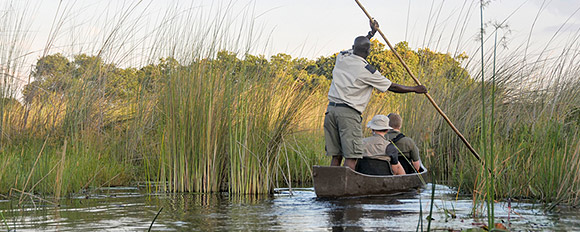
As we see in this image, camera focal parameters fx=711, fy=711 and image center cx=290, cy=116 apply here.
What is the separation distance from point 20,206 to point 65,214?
903 millimetres

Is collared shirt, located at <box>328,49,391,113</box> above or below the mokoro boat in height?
above

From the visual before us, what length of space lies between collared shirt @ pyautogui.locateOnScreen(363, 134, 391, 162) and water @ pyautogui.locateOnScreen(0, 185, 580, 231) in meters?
0.86

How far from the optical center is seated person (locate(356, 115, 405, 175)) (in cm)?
968

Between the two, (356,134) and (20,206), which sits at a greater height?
(356,134)

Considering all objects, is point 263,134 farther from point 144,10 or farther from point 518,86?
point 518,86

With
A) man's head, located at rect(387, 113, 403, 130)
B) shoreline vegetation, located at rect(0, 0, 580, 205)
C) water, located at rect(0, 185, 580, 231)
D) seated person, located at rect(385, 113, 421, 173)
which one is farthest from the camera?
man's head, located at rect(387, 113, 403, 130)

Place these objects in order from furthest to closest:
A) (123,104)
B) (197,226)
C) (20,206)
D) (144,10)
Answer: (123,104) < (144,10) < (20,206) < (197,226)

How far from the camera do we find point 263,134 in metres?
9.02

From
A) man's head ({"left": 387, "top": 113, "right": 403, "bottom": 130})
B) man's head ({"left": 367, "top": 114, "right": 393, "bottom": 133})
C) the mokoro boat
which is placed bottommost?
the mokoro boat

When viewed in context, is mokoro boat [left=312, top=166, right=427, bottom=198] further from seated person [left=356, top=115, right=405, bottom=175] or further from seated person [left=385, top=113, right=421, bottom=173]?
seated person [left=385, top=113, right=421, bottom=173]

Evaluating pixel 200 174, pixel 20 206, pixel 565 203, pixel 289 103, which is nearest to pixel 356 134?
pixel 289 103

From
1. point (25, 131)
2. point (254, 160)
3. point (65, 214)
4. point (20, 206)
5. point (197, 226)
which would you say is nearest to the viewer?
point (197, 226)

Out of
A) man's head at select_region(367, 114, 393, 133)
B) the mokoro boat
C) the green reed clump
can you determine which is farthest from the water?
man's head at select_region(367, 114, 393, 133)

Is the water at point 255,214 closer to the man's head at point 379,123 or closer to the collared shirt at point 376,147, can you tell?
the collared shirt at point 376,147
